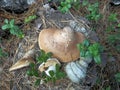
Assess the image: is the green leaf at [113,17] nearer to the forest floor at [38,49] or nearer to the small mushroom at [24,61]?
the forest floor at [38,49]

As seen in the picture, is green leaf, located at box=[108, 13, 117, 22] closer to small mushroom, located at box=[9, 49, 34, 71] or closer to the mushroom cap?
the mushroom cap

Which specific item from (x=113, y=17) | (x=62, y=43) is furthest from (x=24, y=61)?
(x=113, y=17)

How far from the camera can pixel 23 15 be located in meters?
2.96

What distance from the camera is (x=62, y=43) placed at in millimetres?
2283

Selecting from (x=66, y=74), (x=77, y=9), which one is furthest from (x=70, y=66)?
(x=77, y=9)

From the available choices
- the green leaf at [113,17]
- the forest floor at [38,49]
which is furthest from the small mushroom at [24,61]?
the green leaf at [113,17]

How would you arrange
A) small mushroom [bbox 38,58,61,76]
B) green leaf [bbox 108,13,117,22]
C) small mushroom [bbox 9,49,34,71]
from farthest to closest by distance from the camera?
1. green leaf [bbox 108,13,117,22]
2. small mushroom [bbox 9,49,34,71]
3. small mushroom [bbox 38,58,61,76]

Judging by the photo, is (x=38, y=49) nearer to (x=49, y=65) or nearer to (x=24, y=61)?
(x=24, y=61)

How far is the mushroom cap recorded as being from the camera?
2.28 metres

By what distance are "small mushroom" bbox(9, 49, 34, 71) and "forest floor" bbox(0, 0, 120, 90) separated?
0.06 m

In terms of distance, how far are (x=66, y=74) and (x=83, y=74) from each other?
131 millimetres

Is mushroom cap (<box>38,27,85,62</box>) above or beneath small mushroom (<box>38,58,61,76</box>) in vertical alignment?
above

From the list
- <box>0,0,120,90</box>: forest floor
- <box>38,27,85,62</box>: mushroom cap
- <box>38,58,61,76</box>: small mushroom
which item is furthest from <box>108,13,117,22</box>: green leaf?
<box>38,58,61,76</box>: small mushroom

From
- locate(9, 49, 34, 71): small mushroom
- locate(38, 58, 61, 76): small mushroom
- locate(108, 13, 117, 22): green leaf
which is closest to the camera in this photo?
locate(38, 58, 61, 76): small mushroom
